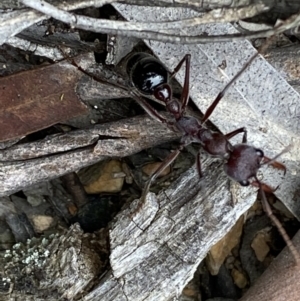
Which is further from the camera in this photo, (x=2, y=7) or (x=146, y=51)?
(x=146, y=51)

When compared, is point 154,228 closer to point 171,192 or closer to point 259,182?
point 171,192

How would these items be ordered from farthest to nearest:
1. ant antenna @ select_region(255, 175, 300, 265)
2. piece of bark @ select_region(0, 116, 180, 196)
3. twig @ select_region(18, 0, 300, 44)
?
piece of bark @ select_region(0, 116, 180, 196) < ant antenna @ select_region(255, 175, 300, 265) < twig @ select_region(18, 0, 300, 44)

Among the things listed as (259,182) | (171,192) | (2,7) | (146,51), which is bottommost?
(259,182)

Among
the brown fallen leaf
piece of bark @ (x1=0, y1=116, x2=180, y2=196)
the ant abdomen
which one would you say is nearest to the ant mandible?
the ant abdomen

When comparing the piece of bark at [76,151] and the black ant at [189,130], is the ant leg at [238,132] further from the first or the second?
the piece of bark at [76,151]

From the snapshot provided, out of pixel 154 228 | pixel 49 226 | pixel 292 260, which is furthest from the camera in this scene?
pixel 49 226

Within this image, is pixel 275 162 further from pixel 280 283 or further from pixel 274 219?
pixel 280 283

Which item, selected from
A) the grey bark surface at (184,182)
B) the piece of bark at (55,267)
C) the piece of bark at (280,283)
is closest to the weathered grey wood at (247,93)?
the grey bark surface at (184,182)

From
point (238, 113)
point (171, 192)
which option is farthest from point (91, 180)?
point (238, 113)

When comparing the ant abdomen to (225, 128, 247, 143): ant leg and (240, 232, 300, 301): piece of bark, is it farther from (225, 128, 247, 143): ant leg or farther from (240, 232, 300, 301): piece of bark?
(240, 232, 300, 301): piece of bark
